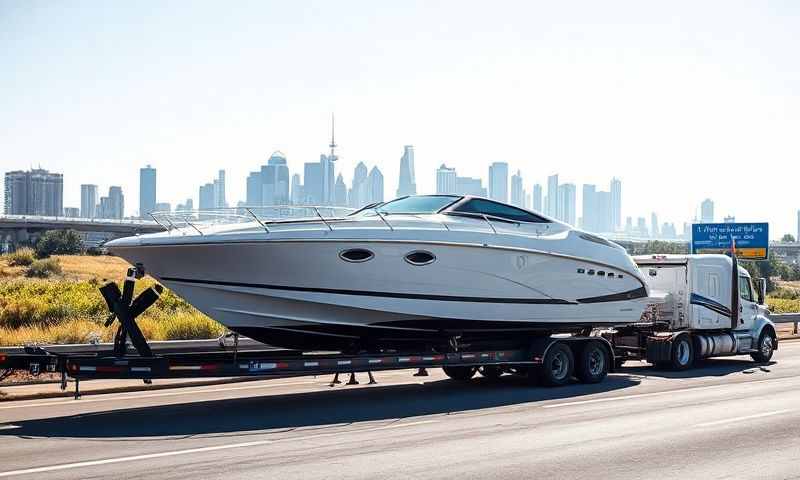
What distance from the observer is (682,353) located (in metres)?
20.1

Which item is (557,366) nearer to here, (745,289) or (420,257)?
(420,257)

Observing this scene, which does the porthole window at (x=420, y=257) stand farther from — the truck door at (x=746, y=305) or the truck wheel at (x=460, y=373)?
the truck door at (x=746, y=305)

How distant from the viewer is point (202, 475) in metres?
8.38

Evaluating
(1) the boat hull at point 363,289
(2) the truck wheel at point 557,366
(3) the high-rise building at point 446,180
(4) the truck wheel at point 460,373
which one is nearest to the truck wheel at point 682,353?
(2) the truck wheel at point 557,366

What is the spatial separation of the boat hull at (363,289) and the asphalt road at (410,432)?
3.65ft

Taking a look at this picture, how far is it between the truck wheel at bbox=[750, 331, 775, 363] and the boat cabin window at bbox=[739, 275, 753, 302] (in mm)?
922

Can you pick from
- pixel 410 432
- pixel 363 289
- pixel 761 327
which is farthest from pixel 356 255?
pixel 761 327

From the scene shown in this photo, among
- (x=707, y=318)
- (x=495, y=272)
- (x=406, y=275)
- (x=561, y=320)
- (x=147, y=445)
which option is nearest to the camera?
(x=147, y=445)

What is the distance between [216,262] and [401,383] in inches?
207

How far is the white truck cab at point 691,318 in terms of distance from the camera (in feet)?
65.7

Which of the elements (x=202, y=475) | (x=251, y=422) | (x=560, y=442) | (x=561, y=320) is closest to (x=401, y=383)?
(x=561, y=320)

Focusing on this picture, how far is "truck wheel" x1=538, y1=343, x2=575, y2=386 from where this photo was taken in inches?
637

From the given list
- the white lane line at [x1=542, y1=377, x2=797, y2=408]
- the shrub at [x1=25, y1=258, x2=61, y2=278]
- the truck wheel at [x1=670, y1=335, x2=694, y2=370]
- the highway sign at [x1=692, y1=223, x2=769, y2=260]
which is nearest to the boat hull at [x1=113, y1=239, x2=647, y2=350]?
the white lane line at [x1=542, y1=377, x2=797, y2=408]

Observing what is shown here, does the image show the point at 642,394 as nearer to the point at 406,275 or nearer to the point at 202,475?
the point at 406,275
